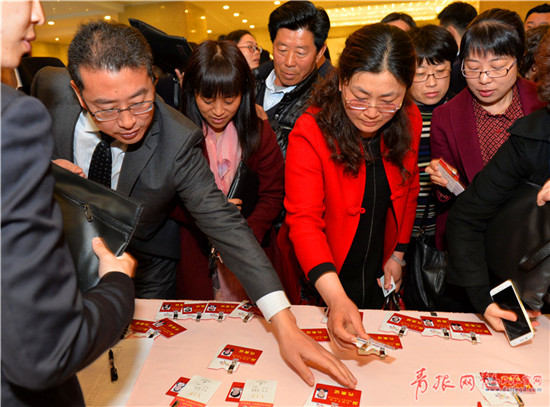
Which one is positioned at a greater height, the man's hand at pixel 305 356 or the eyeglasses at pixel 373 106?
the eyeglasses at pixel 373 106

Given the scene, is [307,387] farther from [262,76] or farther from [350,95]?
[262,76]

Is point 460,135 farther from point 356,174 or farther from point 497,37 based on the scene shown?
point 356,174

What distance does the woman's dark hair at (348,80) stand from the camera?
1.35 m

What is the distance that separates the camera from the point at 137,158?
1479mm

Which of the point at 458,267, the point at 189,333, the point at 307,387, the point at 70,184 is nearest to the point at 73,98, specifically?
the point at 70,184

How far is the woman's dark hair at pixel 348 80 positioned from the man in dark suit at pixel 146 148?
1.41ft

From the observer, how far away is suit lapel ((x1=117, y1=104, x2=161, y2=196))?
1.47 meters

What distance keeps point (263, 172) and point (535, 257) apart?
3.93ft

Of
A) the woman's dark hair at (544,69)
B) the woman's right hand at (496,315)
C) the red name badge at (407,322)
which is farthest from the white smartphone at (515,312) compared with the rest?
the woman's dark hair at (544,69)

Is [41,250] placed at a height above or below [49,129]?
below

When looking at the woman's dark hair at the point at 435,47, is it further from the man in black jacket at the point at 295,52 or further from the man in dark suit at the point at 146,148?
the man in dark suit at the point at 146,148

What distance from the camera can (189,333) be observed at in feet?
4.48

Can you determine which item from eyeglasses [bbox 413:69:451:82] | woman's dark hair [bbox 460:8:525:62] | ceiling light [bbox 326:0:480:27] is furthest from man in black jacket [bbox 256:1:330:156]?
ceiling light [bbox 326:0:480:27]

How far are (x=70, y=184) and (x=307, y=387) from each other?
0.75 meters
